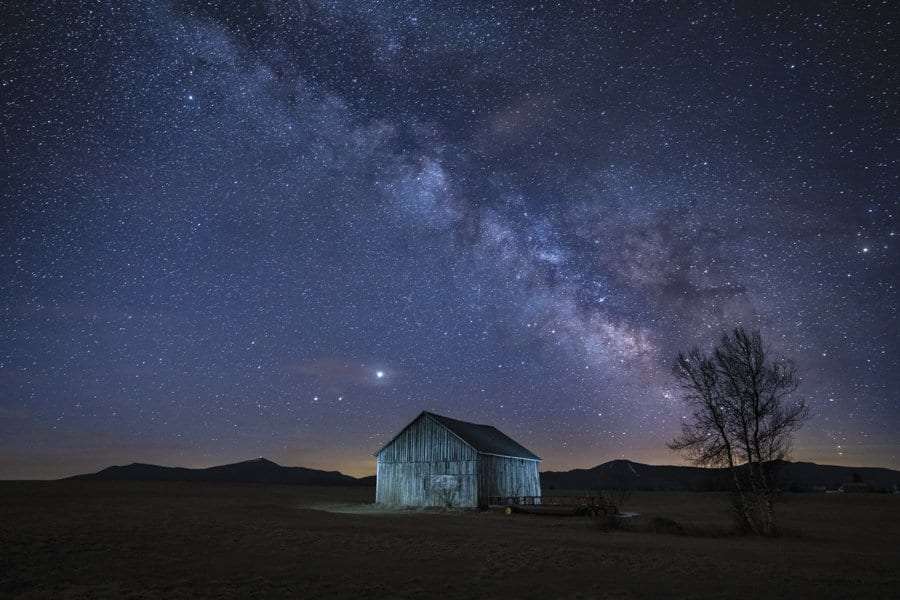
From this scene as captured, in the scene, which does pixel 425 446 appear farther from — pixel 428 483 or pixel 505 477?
pixel 505 477

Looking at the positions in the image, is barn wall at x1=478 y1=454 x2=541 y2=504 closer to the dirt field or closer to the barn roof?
the barn roof

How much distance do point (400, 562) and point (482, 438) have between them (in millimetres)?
28819

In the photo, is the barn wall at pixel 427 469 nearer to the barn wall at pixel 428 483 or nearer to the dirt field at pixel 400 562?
the barn wall at pixel 428 483

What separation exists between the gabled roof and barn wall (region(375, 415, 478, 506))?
358 mm

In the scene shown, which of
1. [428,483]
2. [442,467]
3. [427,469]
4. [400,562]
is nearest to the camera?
[400,562]

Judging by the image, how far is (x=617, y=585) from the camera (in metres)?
11.6

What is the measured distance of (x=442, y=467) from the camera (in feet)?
125

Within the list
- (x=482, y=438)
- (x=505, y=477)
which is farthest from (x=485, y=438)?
(x=505, y=477)

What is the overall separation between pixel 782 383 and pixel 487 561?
17.8 meters

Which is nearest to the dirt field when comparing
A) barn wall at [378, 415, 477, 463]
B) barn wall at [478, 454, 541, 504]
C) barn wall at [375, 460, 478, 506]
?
barn wall at [375, 460, 478, 506]

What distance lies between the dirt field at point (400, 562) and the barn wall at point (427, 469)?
15.2 metres

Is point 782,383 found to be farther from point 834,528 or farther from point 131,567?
point 131,567

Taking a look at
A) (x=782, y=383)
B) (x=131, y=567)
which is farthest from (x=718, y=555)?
(x=131, y=567)

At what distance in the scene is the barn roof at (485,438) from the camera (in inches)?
1534
